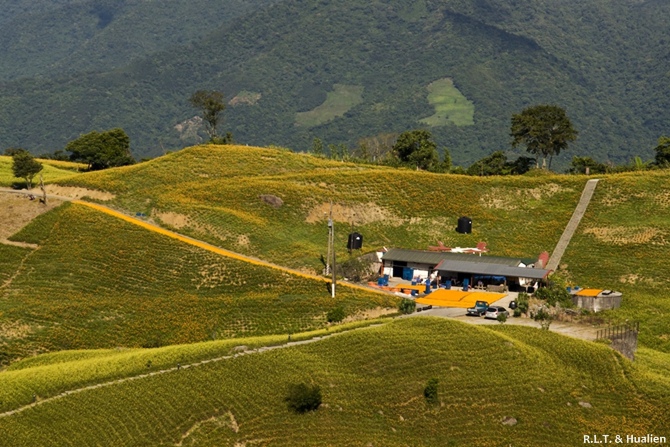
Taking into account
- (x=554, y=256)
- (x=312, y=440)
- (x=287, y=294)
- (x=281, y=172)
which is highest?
(x=281, y=172)

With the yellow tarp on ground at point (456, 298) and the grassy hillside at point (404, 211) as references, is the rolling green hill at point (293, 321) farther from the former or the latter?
the yellow tarp on ground at point (456, 298)

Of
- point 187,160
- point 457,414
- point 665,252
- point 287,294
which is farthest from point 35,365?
point 665,252

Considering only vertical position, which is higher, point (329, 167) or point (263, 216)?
point (329, 167)

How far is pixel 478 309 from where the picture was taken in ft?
252

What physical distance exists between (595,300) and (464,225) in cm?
2262

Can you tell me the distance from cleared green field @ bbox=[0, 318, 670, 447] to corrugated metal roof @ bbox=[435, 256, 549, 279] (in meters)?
20.1

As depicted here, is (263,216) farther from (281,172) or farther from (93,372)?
(93,372)

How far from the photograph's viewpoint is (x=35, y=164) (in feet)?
358

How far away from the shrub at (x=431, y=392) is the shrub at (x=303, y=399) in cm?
730

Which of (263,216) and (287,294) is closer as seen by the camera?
(287,294)

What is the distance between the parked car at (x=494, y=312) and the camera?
75188 mm

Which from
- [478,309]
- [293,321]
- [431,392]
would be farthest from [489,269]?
[431,392]

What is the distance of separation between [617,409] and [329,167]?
243 ft

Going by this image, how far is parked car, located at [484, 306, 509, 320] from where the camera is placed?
75188 mm
